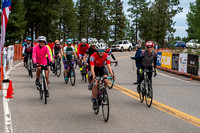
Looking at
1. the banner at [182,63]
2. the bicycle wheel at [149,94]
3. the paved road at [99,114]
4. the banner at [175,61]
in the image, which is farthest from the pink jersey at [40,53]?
the banner at [175,61]

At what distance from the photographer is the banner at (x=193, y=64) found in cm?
1729

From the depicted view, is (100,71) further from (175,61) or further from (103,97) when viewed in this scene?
(175,61)

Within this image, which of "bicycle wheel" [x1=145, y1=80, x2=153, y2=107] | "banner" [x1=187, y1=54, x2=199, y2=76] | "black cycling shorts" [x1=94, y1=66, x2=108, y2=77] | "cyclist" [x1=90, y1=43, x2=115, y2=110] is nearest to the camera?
→ "cyclist" [x1=90, y1=43, x2=115, y2=110]

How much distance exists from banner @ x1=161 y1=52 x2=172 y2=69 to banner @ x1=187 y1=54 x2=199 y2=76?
10.5 feet

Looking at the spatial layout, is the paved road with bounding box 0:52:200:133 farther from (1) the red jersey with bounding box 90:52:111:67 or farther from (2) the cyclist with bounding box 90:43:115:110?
(1) the red jersey with bounding box 90:52:111:67

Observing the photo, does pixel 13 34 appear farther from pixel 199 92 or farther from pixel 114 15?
pixel 114 15

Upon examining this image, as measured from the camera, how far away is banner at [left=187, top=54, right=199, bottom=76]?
17294 millimetres

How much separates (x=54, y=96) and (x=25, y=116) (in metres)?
3.07

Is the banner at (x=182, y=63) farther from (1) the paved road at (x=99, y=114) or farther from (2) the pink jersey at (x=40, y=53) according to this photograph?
(2) the pink jersey at (x=40, y=53)

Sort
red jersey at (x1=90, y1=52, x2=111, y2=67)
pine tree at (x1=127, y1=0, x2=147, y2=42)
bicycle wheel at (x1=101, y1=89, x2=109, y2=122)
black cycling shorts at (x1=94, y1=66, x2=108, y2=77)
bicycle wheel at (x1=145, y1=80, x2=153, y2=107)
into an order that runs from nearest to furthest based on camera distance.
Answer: bicycle wheel at (x1=101, y1=89, x2=109, y2=122) < red jersey at (x1=90, y1=52, x2=111, y2=67) < black cycling shorts at (x1=94, y1=66, x2=108, y2=77) < bicycle wheel at (x1=145, y1=80, x2=153, y2=107) < pine tree at (x1=127, y1=0, x2=147, y2=42)

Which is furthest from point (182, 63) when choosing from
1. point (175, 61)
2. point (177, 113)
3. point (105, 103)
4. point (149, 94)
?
point (105, 103)

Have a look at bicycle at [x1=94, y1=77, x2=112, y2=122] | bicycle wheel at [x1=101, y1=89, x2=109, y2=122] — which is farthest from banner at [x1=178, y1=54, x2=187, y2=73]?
bicycle wheel at [x1=101, y1=89, x2=109, y2=122]

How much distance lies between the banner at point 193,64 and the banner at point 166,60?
3195 mm

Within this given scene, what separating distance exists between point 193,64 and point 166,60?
4.88 meters
